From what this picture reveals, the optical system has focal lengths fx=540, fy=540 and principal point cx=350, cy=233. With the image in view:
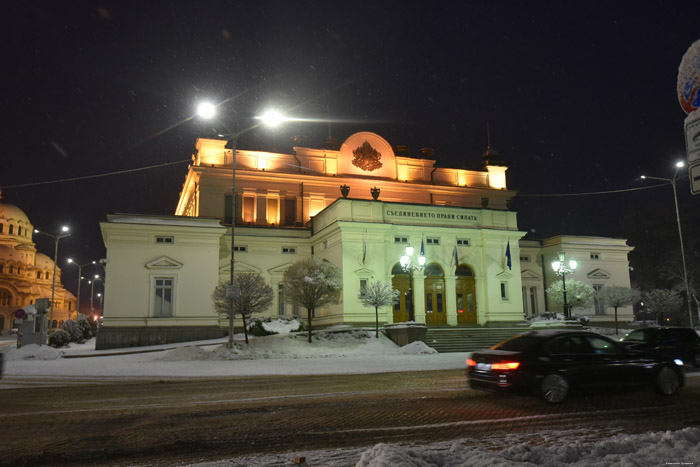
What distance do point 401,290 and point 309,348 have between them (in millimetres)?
11535

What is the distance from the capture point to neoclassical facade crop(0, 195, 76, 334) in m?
99.6

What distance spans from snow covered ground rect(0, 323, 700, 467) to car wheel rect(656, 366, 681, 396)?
173 inches

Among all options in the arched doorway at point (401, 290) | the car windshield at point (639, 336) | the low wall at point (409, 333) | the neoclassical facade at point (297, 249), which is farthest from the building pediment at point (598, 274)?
the car windshield at point (639, 336)

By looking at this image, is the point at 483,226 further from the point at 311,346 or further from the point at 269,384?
the point at 269,384

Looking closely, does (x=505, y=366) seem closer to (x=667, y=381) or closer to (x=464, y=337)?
(x=667, y=381)

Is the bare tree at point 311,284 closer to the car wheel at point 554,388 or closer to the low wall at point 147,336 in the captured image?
the low wall at point 147,336

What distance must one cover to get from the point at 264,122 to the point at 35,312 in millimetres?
22566

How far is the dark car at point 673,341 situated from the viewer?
18.1 m

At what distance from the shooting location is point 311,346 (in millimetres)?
28594

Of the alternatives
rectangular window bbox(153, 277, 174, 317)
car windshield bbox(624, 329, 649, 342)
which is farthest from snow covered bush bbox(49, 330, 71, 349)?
car windshield bbox(624, 329, 649, 342)

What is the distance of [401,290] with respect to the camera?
125ft

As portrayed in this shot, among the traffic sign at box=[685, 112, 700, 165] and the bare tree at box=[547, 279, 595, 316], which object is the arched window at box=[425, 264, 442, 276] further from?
the traffic sign at box=[685, 112, 700, 165]

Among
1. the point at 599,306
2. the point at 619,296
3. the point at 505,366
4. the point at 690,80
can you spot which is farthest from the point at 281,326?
the point at 690,80

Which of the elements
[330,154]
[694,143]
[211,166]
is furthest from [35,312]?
[694,143]
